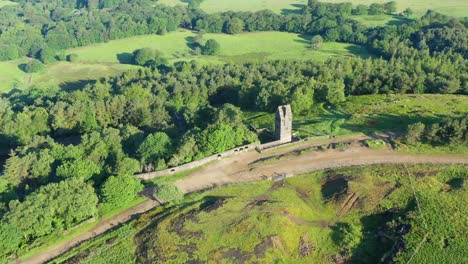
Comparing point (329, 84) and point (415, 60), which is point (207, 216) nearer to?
point (329, 84)

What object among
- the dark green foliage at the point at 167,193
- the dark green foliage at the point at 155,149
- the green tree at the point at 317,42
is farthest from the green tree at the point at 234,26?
the dark green foliage at the point at 167,193

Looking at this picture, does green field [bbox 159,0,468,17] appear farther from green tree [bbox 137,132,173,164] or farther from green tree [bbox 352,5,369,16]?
green tree [bbox 137,132,173,164]

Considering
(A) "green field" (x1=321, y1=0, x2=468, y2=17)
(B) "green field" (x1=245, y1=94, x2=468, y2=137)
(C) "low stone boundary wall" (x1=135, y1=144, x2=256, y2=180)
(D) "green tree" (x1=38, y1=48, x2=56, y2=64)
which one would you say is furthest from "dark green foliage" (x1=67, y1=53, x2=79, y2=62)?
(A) "green field" (x1=321, y1=0, x2=468, y2=17)

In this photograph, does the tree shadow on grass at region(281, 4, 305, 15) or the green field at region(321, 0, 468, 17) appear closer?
the green field at region(321, 0, 468, 17)

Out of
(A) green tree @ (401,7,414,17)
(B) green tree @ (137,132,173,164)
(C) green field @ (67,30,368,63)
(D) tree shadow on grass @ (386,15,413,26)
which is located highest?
(B) green tree @ (137,132,173,164)

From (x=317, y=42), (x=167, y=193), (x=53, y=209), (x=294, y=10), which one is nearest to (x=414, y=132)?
(x=167, y=193)

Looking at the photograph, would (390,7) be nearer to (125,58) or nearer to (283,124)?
(125,58)
